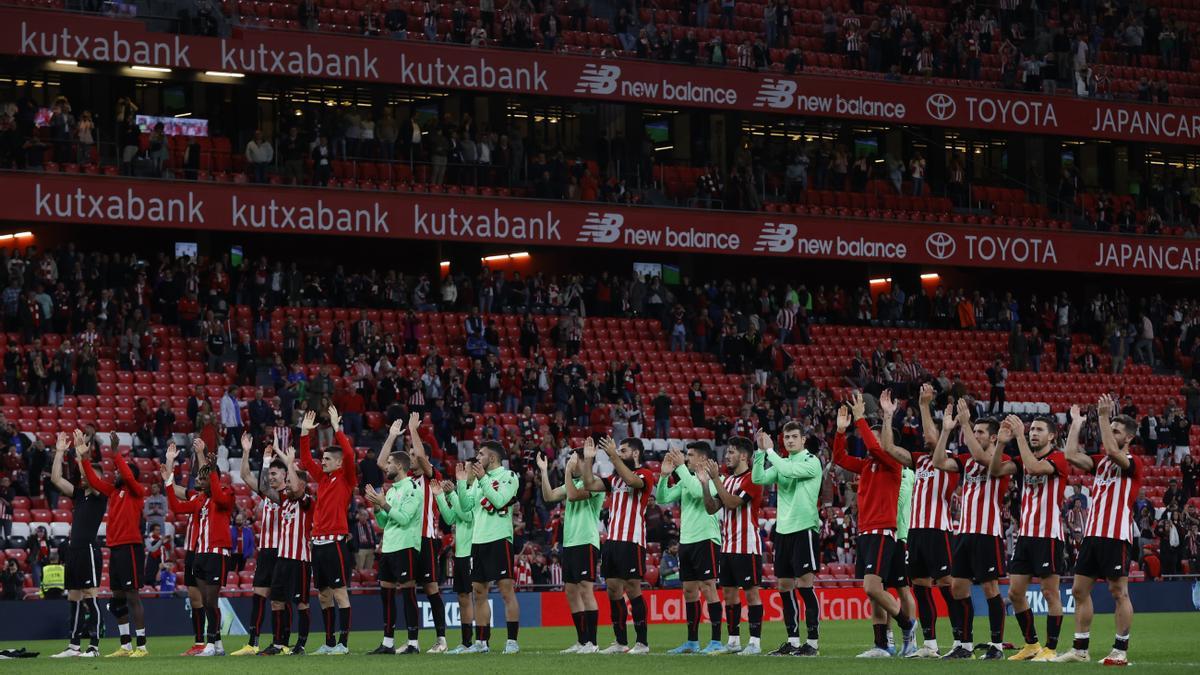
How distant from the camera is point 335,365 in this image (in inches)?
1634

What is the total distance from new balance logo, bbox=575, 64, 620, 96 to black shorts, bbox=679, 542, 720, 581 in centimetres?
2875

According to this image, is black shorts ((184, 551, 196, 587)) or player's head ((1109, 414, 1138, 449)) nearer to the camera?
player's head ((1109, 414, 1138, 449))

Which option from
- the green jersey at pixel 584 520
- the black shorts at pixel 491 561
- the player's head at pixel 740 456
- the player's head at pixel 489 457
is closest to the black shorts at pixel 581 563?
the green jersey at pixel 584 520

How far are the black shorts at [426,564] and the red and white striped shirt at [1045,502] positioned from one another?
728 cm

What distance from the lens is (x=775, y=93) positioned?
51.1 meters

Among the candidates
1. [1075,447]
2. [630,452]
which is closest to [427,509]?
[630,452]

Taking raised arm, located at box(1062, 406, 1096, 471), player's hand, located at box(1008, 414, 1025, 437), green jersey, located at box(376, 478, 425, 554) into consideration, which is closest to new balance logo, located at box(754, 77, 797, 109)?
green jersey, located at box(376, 478, 425, 554)

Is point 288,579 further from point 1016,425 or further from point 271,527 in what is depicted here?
point 1016,425

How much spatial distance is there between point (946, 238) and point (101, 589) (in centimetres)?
2960

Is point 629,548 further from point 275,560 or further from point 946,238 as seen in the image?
point 946,238

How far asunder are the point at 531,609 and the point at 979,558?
15.1 meters

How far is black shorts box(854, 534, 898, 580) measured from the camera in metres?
19.3

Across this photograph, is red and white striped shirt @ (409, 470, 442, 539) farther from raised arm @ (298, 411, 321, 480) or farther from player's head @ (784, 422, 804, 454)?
player's head @ (784, 422, 804, 454)

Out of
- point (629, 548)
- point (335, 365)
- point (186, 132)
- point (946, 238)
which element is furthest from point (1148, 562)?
point (186, 132)
